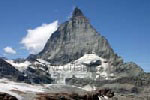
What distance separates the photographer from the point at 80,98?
8650 cm

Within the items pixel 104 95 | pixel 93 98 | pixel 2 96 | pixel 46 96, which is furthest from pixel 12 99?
pixel 104 95

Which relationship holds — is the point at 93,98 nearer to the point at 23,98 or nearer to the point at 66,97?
the point at 66,97

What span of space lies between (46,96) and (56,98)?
2.40m

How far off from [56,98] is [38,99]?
3903mm

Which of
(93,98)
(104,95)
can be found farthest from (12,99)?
(104,95)

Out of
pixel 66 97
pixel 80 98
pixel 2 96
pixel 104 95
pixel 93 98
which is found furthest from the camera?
pixel 104 95

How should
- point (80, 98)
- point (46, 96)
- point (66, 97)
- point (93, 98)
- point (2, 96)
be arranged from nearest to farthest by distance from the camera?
point (2, 96), point (46, 96), point (66, 97), point (80, 98), point (93, 98)

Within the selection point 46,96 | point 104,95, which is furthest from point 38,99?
point 104,95

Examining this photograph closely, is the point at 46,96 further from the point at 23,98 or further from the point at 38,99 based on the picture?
the point at 23,98

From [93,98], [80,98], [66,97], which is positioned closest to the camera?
[66,97]

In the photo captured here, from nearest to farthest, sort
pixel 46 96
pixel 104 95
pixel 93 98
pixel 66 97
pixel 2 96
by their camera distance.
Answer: pixel 2 96 < pixel 46 96 < pixel 66 97 < pixel 93 98 < pixel 104 95

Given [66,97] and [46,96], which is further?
[66,97]

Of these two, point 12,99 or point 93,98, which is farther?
point 93,98

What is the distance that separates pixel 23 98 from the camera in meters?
82.1
